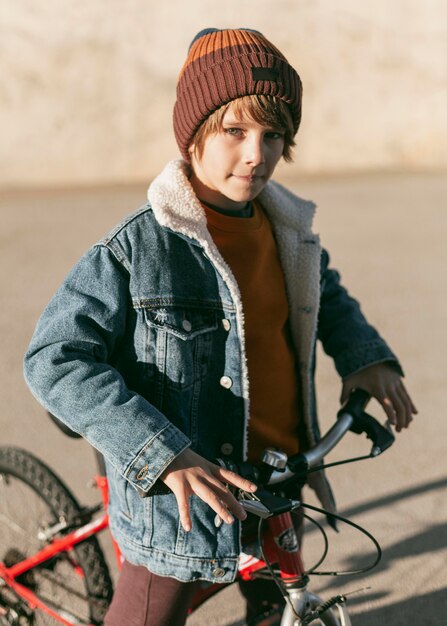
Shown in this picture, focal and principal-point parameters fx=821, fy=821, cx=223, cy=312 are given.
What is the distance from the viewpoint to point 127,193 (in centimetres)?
968

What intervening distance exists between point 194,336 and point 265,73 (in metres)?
0.58

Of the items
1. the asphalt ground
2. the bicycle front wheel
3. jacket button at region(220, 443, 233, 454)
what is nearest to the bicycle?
the bicycle front wheel

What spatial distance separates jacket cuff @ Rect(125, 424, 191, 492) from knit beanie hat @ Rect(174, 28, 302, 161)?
69 centimetres

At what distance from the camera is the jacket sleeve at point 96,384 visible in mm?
1561

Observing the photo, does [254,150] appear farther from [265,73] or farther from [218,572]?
[218,572]

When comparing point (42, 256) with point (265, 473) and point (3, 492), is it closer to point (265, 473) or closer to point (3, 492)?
point (3, 492)

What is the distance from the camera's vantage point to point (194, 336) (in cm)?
177

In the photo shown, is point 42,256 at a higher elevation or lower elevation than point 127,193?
lower

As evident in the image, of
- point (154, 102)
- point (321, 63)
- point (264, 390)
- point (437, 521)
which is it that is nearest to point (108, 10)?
point (154, 102)

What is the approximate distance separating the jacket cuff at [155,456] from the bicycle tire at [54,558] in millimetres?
882

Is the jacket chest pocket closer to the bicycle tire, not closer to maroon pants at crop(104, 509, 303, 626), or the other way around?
maroon pants at crop(104, 509, 303, 626)

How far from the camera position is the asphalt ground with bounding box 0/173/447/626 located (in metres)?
Result: 3.02

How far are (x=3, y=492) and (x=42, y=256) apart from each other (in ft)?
14.3

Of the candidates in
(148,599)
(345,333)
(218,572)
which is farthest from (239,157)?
(148,599)
